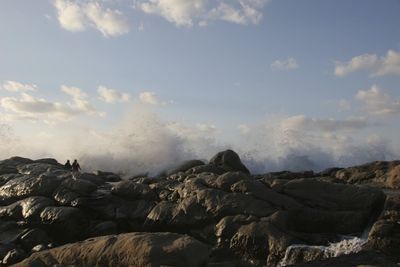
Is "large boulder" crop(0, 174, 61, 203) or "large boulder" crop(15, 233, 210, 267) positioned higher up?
"large boulder" crop(0, 174, 61, 203)

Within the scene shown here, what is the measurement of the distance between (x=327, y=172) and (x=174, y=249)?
94.7 ft

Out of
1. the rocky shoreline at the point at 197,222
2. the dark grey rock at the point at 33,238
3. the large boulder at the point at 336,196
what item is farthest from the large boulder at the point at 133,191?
the large boulder at the point at 336,196

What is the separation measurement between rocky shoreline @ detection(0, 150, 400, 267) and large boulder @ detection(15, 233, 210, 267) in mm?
26

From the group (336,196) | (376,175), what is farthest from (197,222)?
(376,175)

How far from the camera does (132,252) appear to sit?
39.2ft

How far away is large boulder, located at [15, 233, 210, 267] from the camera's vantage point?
11547mm

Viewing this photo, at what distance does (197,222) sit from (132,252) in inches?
285

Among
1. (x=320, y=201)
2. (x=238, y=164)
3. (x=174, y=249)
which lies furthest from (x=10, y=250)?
(x=238, y=164)

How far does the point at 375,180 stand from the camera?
30094 mm

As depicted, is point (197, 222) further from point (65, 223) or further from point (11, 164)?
point (11, 164)

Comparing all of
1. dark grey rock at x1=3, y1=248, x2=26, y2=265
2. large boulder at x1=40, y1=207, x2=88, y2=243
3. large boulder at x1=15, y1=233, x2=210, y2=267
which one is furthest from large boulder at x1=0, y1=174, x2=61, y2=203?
large boulder at x1=15, y1=233, x2=210, y2=267

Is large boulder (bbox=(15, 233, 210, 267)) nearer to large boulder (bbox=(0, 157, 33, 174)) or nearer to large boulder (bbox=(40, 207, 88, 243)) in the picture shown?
large boulder (bbox=(40, 207, 88, 243))

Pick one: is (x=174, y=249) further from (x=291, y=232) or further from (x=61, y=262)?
(x=291, y=232)

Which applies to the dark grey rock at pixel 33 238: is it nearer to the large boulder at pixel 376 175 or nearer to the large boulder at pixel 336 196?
the large boulder at pixel 336 196
